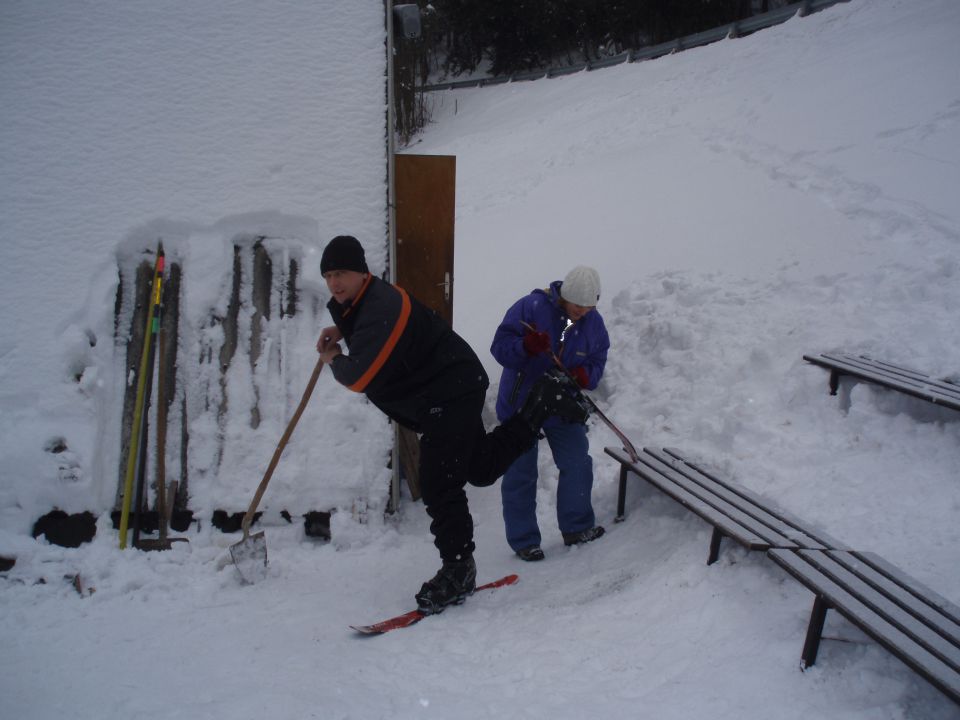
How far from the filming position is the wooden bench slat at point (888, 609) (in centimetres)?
195

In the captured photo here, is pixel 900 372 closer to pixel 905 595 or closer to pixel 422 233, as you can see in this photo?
pixel 905 595

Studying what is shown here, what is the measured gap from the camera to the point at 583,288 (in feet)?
12.1

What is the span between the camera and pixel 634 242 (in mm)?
6793

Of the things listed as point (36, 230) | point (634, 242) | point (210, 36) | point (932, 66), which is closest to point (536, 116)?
point (932, 66)

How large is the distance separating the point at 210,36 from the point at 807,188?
5658 millimetres

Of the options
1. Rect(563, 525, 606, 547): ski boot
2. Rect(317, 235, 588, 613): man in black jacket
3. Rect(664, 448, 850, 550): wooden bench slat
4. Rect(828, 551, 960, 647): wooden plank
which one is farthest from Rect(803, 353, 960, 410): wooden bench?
Rect(317, 235, 588, 613): man in black jacket

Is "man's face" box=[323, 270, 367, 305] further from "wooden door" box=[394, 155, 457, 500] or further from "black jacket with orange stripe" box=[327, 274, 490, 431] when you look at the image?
"wooden door" box=[394, 155, 457, 500]

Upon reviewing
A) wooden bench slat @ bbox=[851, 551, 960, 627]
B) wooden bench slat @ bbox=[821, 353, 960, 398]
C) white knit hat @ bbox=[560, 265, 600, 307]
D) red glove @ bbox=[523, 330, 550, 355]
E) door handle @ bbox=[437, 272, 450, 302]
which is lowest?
wooden bench slat @ bbox=[851, 551, 960, 627]

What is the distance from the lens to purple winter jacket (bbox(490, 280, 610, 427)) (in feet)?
12.5

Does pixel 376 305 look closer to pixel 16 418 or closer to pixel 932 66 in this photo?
pixel 16 418

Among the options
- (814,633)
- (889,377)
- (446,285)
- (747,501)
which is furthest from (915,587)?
(446,285)

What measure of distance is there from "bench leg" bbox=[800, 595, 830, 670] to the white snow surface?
0.11ft

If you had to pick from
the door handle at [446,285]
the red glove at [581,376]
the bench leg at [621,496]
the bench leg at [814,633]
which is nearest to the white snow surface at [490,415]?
the bench leg at [814,633]

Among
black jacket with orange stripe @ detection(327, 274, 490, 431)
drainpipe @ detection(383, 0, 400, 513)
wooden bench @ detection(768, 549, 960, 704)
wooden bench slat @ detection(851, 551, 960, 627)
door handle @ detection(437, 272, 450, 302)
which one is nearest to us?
wooden bench @ detection(768, 549, 960, 704)
